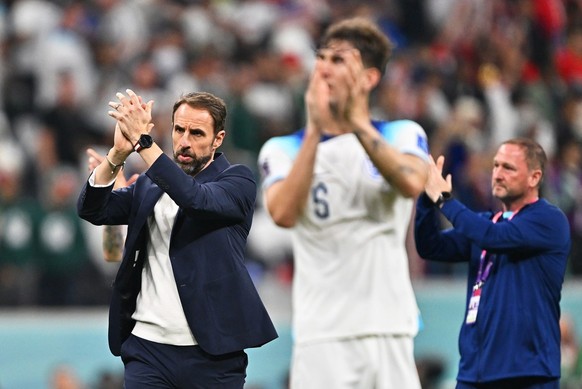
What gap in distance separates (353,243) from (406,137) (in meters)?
0.52

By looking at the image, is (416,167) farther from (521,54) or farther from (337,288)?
(521,54)

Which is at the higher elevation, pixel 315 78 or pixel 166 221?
pixel 315 78

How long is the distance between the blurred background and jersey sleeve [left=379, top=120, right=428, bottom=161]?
563 cm

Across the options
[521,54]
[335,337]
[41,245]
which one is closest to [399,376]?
[335,337]

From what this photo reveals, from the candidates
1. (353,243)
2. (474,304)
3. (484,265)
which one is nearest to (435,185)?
(484,265)

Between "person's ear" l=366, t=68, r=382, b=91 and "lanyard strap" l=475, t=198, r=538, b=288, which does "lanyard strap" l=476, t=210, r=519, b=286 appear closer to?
"lanyard strap" l=475, t=198, r=538, b=288

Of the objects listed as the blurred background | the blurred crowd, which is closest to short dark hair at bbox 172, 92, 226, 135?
the blurred background

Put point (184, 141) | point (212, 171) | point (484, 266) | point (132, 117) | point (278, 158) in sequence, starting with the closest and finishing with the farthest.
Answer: point (132, 117)
point (278, 158)
point (184, 141)
point (212, 171)
point (484, 266)

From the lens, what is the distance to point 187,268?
5.77 meters

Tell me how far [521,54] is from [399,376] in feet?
39.7

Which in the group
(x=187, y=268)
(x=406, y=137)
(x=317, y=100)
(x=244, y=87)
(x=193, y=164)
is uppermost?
(x=244, y=87)

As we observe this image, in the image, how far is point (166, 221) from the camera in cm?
590

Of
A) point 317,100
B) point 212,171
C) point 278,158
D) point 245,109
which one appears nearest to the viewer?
point 317,100

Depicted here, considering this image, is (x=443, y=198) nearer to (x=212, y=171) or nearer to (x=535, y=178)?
(x=535, y=178)
